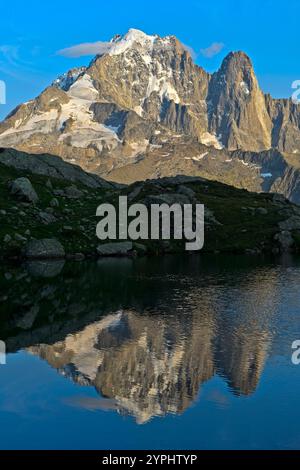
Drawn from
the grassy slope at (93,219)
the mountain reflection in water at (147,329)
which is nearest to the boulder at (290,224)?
the grassy slope at (93,219)

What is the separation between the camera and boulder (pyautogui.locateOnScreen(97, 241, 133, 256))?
12975 cm

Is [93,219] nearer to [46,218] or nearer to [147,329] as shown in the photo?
[46,218]

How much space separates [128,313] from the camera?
219 feet

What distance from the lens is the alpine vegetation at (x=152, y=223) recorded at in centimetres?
14475

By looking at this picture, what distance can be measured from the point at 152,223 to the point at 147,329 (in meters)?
97.5

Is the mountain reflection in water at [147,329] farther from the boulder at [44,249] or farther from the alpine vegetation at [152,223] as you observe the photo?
the alpine vegetation at [152,223]

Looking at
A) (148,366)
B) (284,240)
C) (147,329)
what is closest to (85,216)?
(284,240)

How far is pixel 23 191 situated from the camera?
140m

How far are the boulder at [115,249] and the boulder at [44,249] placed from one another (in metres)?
10.2

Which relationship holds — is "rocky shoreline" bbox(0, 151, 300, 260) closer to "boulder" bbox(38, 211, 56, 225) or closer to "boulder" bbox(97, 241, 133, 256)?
"boulder" bbox(97, 241, 133, 256)

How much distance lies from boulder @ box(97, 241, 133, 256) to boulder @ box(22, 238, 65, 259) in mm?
10237

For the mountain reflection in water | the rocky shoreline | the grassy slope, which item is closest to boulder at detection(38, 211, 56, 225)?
the rocky shoreline
